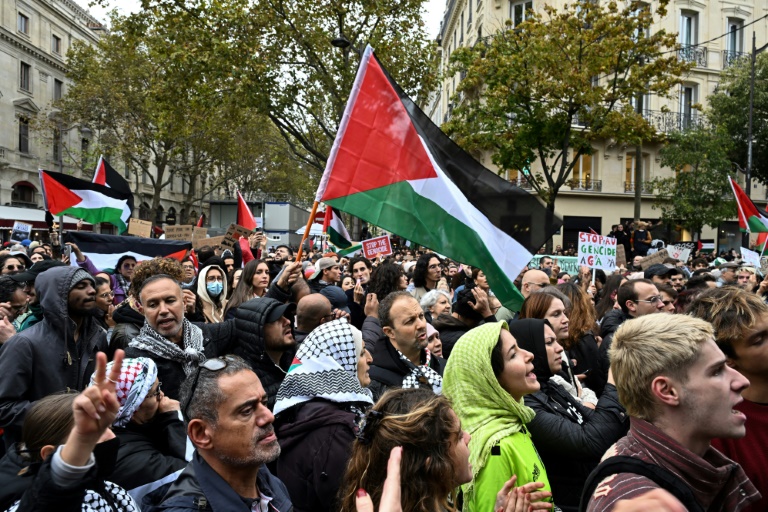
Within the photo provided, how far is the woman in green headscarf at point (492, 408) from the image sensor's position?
3117 mm

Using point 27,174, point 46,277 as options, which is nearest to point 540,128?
point 46,277

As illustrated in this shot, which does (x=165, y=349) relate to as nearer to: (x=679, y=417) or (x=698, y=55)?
(x=679, y=417)

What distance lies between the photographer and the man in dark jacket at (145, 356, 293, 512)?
99.0 inches

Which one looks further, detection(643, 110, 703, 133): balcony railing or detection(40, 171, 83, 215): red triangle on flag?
detection(643, 110, 703, 133): balcony railing

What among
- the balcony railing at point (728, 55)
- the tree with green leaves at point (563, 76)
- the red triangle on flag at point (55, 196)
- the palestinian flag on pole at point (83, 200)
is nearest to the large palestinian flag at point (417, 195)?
the palestinian flag on pole at point (83, 200)

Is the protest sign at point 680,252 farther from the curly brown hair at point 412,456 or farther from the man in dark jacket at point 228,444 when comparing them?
the man in dark jacket at point 228,444

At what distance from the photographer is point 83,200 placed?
11094 millimetres

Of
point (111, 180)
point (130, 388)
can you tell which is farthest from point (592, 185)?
point (130, 388)

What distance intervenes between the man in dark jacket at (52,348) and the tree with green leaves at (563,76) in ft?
52.7

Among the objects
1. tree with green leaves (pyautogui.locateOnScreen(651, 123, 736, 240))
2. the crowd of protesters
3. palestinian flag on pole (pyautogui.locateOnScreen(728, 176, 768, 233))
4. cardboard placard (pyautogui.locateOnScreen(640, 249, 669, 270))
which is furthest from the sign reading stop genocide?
tree with green leaves (pyautogui.locateOnScreen(651, 123, 736, 240))

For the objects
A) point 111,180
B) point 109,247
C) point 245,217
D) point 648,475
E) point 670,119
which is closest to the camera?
point 648,475

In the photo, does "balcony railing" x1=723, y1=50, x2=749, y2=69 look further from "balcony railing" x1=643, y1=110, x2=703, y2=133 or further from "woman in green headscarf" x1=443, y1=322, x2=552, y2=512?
"woman in green headscarf" x1=443, y1=322, x2=552, y2=512

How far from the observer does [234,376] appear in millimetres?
2676

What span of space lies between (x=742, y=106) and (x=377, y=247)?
26483 millimetres
